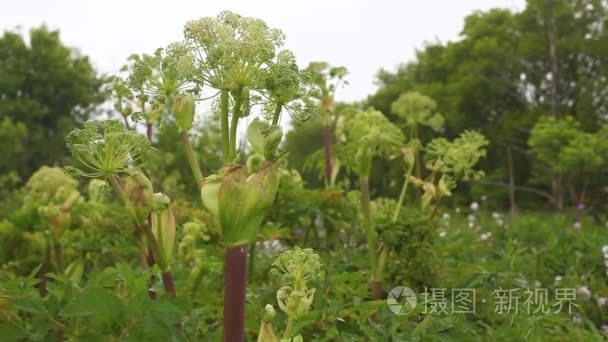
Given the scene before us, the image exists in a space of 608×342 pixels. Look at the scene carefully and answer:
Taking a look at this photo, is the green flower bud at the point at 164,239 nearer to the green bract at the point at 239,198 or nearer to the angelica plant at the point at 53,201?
the green bract at the point at 239,198

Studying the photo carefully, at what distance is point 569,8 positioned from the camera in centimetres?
2128

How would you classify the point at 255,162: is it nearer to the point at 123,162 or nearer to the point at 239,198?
the point at 239,198

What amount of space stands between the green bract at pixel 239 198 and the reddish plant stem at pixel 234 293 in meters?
0.07

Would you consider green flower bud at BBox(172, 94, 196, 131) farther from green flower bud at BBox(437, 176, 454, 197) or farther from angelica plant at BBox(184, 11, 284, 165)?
green flower bud at BBox(437, 176, 454, 197)

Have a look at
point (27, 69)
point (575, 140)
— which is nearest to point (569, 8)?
point (575, 140)

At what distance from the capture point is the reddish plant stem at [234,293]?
152cm

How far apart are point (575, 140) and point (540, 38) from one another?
794 cm

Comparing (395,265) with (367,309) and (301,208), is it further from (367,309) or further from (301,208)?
(367,309)

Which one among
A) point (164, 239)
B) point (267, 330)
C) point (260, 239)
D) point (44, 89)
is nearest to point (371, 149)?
point (260, 239)

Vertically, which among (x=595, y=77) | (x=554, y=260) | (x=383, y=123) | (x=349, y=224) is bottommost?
(x=554, y=260)

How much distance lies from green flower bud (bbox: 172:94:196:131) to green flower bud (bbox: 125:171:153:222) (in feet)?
0.60

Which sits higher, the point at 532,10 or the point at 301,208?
the point at 532,10

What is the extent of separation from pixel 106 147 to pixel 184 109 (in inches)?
8.9

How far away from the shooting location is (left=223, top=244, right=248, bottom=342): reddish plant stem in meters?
1.52
